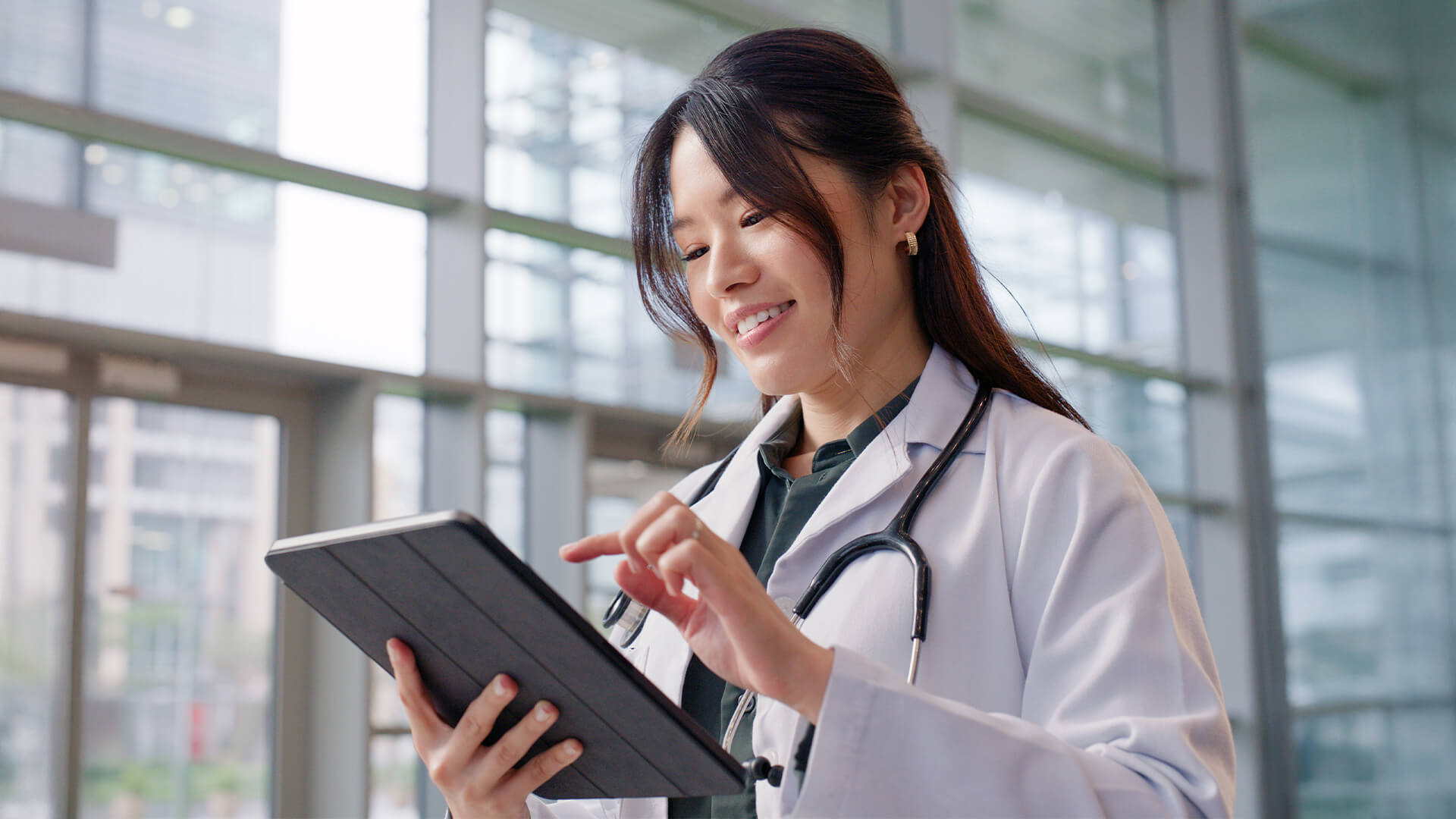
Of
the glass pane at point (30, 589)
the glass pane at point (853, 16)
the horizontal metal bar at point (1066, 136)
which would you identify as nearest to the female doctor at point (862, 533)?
the glass pane at point (30, 589)

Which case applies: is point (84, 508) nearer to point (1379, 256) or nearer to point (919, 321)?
point (919, 321)

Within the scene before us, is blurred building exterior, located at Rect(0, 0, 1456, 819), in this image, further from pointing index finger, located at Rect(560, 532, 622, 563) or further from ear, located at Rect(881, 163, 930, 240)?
pointing index finger, located at Rect(560, 532, 622, 563)

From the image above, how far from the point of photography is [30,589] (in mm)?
2701

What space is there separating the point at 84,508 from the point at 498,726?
7.30 feet

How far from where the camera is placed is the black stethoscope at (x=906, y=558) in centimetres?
100

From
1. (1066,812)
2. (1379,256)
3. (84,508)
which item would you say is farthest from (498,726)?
(1379,256)

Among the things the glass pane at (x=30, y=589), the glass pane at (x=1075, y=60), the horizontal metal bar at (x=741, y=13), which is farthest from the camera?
the glass pane at (x=1075, y=60)

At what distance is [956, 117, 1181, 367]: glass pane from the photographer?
4875 millimetres

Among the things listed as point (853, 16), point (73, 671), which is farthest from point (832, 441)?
point (853, 16)

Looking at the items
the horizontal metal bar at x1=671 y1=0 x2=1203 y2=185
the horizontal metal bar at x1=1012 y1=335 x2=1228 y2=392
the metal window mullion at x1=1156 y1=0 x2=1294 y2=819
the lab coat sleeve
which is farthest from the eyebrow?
the metal window mullion at x1=1156 y1=0 x2=1294 y2=819

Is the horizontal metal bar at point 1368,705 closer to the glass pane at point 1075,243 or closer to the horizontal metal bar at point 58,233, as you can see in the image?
the glass pane at point 1075,243

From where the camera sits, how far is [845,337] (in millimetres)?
1187

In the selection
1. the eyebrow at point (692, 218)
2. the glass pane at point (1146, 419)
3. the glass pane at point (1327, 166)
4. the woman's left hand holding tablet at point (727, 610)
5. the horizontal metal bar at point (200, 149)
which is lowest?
the woman's left hand holding tablet at point (727, 610)

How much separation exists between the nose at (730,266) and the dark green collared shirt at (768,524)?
0.20 m
